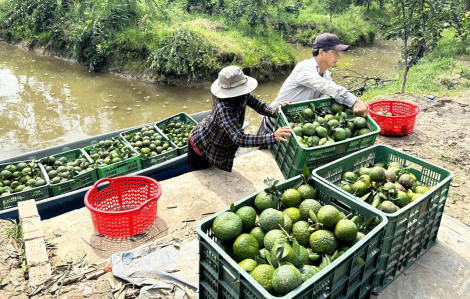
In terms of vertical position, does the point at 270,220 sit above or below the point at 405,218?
above

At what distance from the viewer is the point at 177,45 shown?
10.5m

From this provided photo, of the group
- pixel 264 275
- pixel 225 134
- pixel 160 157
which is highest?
pixel 264 275

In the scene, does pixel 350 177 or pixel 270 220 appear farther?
pixel 350 177

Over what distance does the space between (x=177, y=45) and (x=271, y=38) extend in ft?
12.4

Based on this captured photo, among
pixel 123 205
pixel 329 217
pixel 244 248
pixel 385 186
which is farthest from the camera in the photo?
pixel 123 205

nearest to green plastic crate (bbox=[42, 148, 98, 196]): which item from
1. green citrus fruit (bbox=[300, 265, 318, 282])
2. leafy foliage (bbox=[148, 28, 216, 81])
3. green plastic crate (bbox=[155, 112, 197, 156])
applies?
green plastic crate (bbox=[155, 112, 197, 156])

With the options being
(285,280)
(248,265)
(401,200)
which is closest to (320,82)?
(401,200)

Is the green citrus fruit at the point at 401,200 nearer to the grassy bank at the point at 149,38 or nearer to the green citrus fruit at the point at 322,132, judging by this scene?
the green citrus fruit at the point at 322,132

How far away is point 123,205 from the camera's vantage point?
385cm

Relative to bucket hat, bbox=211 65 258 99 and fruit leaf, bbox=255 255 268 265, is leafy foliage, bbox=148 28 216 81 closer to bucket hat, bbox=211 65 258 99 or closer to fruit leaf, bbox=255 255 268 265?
bucket hat, bbox=211 65 258 99

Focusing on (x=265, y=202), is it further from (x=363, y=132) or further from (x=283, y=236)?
(x=363, y=132)

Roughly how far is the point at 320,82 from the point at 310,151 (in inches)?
46.8

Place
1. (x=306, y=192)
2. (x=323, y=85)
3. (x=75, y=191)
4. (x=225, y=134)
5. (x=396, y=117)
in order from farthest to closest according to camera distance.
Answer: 1. (x=396, y=117)
2. (x=75, y=191)
3. (x=323, y=85)
4. (x=225, y=134)
5. (x=306, y=192)

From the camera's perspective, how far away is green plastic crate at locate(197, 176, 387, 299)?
1.72 m
